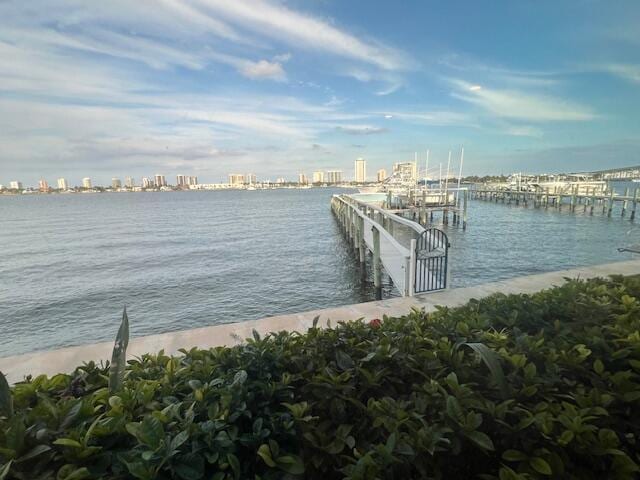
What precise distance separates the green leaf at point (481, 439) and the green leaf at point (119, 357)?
63.0 inches

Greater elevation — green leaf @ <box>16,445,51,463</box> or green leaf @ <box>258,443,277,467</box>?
green leaf @ <box>16,445,51,463</box>

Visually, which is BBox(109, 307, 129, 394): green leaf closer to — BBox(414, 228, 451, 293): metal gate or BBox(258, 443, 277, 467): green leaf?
BBox(258, 443, 277, 467): green leaf

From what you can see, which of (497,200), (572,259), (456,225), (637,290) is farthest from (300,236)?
(497,200)

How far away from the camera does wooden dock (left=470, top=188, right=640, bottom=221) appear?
4017cm

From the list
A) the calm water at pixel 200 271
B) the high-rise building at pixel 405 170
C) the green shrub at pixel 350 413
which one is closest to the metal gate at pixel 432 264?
the green shrub at pixel 350 413

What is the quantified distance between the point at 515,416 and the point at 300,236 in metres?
31.0

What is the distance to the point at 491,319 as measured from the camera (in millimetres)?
2709

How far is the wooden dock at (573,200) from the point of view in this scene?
40169mm

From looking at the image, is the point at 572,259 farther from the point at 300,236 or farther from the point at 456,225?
the point at 300,236

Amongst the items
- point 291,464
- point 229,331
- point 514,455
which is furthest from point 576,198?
point 291,464

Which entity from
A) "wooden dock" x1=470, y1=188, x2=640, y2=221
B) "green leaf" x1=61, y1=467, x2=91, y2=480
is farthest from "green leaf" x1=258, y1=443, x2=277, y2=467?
"wooden dock" x1=470, y1=188, x2=640, y2=221

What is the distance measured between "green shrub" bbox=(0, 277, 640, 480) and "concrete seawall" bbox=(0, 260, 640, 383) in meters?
1.24

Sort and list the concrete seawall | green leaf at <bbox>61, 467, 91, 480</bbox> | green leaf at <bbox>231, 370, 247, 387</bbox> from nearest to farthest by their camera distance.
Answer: green leaf at <bbox>61, 467, 91, 480</bbox> → green leaf at <bbox>231, 370, 247, 387</bbox> → the concrete seawall

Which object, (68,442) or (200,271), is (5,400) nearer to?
(68,442)
